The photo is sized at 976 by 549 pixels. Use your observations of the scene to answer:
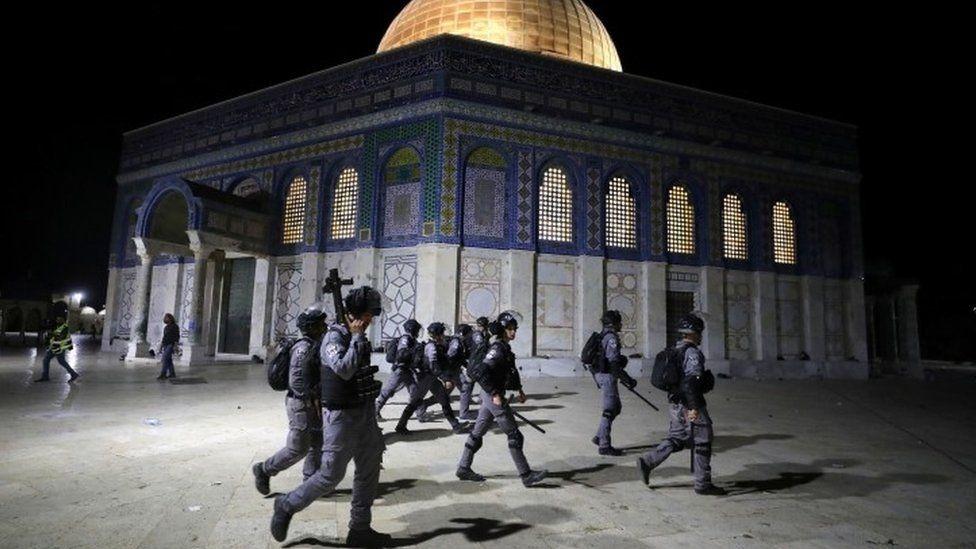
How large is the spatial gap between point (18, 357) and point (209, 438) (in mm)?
16154

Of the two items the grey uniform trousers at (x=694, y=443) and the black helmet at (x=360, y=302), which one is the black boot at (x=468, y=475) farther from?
the black helmet at (x=360, y=302)

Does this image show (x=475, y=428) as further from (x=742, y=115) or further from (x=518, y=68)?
(x=742, y=115)

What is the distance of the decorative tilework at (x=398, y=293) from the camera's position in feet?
52.4

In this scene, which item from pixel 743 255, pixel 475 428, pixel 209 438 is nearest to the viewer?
pixel 475 428

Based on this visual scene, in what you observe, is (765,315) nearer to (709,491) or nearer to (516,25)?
(516,25)

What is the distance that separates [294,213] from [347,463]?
17171 millimetres

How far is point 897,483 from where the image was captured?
5.28 meters

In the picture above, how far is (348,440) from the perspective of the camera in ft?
11.6

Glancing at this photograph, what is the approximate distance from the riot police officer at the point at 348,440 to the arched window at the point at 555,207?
1390cm

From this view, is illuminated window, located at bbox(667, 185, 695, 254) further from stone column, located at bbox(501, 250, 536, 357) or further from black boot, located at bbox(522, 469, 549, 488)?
black boot, located at bbox(522, 469, 549, 488)

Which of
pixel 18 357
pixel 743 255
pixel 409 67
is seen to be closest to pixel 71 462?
pixel 409 67

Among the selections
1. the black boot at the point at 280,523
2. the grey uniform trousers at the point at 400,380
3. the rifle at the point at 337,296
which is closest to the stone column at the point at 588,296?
the grey uniform trousers at the point at 400,380

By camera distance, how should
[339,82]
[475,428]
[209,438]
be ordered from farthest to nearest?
1. [339,82]
2. [209,438]
3. [475,428]

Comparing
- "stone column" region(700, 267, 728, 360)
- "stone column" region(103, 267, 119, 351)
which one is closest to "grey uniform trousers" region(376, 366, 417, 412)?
"stone column" region(700, 267, 728, 360)
